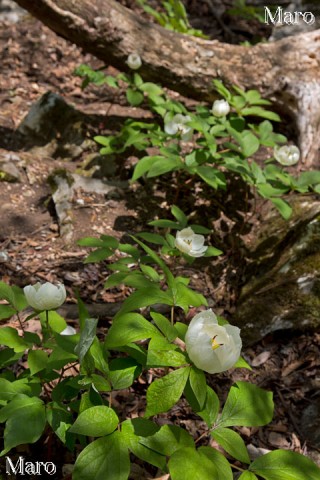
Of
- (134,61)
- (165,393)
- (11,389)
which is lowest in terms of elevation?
(11,389)

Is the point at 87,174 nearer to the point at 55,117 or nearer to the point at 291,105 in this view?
the point at 55,117

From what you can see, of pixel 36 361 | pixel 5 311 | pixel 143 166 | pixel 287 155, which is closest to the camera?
pixel 36 361

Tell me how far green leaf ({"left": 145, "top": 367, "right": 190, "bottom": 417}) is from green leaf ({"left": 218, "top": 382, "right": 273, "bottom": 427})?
22cm

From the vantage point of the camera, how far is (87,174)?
12.5 feet

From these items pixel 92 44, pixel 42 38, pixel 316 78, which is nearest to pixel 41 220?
pixel 92 44

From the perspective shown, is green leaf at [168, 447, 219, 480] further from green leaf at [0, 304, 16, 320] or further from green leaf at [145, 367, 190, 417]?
green leaf at [0, 304, 16, 320]

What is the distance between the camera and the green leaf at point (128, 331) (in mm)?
1440

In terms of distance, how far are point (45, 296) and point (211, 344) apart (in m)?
0.62

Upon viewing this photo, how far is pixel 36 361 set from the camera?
64.2 inches

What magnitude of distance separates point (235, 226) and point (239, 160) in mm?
537

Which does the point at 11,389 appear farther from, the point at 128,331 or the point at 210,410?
the point at 210,410

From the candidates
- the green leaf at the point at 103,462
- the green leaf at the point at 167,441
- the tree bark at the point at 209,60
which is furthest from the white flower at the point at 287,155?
the green leaf at the point at 103,462

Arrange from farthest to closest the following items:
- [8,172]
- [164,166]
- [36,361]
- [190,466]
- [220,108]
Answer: [8,172] < [220,108] < [164,166] < [36,361] < [190,466]

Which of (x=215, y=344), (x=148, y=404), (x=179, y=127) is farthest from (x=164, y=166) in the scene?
(x=148, y=404)
